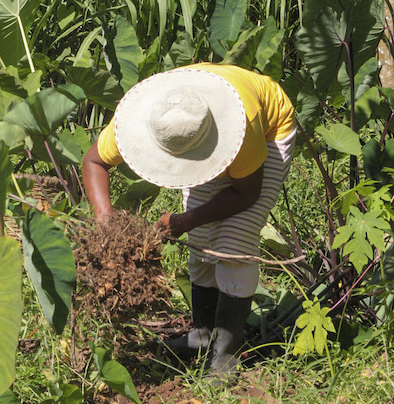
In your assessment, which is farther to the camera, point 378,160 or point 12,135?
point 378,160

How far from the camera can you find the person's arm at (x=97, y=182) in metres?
1.90

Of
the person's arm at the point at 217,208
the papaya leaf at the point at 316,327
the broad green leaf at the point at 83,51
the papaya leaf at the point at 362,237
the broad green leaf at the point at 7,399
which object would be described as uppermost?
the broad green leaf at the point at 83,51

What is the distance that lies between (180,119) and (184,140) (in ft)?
0.21

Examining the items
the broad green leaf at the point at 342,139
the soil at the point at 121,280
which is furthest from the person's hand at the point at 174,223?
the broad green leaf at the point at 342,139

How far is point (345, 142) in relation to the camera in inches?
83.0

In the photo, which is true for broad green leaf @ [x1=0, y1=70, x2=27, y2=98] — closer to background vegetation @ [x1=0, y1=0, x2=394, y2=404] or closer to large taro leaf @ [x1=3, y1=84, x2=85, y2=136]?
background vegetation @ [x1=0, y1=0, x2=394, y2=404]

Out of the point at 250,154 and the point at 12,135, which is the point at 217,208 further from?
the point at 12,135

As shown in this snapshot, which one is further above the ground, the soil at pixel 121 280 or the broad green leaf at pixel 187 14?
the broad green leaf at pixel 187 14

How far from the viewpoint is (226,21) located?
288cm

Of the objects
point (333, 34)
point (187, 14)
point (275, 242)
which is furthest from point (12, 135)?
point (187, 14)

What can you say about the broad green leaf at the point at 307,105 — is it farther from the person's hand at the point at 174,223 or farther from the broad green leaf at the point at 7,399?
the broad green leaf at the point at 7,399

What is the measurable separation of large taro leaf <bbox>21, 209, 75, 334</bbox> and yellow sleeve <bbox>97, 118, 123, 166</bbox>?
397 mm

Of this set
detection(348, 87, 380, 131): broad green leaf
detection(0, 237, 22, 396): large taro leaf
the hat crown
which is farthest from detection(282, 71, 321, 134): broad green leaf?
detection(0, 237, 22, 396): large taro leaf

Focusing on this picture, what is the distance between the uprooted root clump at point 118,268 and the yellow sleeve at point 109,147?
20 centimetres
